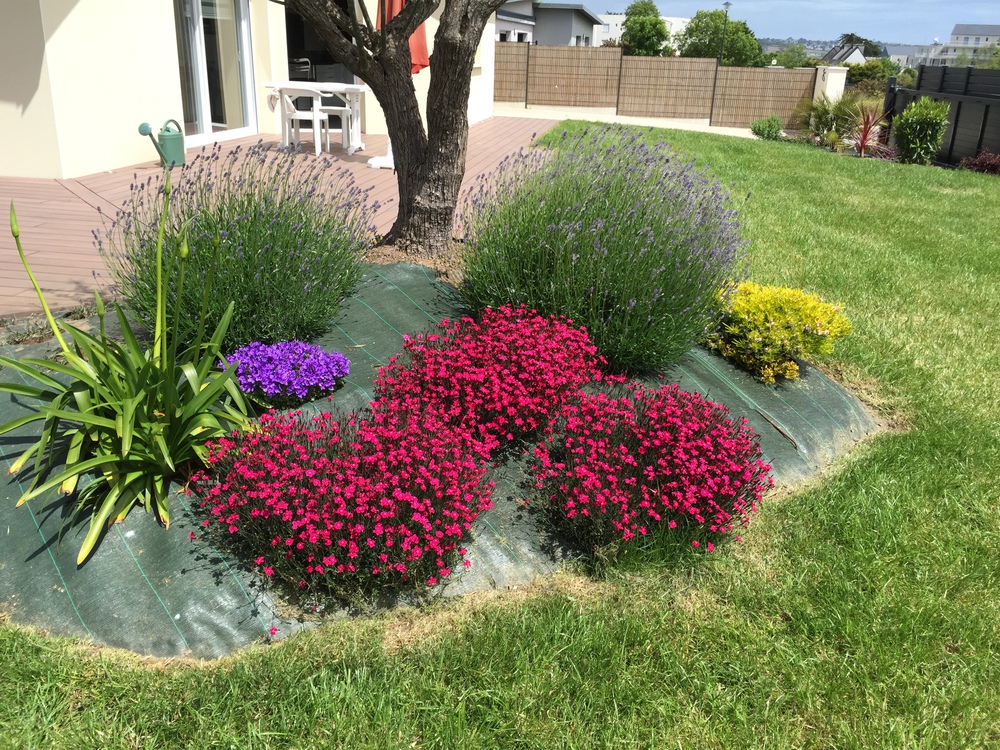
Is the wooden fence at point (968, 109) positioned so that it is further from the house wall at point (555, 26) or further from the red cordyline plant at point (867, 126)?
the house wall at point (555, 26)

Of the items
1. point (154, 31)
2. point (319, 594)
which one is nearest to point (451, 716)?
point (319, 594)

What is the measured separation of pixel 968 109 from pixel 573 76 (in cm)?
1157

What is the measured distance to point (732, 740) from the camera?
2.40m

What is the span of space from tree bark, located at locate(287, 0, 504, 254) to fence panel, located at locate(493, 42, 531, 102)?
2109cm

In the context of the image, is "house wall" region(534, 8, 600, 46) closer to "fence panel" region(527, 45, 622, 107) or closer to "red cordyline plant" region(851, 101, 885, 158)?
"fence panel" region(527, 45, 622, 107)

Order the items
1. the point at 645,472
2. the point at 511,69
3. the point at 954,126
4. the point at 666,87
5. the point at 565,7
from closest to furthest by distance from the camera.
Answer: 1. the point at 645,472
2. the point at 954,126
3. the point at 666,87
4. the point at 511,69
5. the point at 565,7

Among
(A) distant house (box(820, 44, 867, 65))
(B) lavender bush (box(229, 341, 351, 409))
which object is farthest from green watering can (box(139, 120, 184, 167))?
(A) distant house (box(820, 44, 867, 65))

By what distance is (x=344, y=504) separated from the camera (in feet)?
8.96

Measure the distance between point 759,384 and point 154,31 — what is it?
27.8 ft

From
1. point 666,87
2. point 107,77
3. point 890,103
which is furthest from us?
point 666,87

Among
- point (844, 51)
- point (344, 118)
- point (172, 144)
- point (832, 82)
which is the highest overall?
point (844, 51)

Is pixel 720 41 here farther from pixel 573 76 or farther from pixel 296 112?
pixel 296 112

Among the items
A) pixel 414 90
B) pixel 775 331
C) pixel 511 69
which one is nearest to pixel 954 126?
pixel 511 69

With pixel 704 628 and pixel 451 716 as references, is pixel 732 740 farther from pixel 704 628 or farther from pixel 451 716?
pixel 451 716
